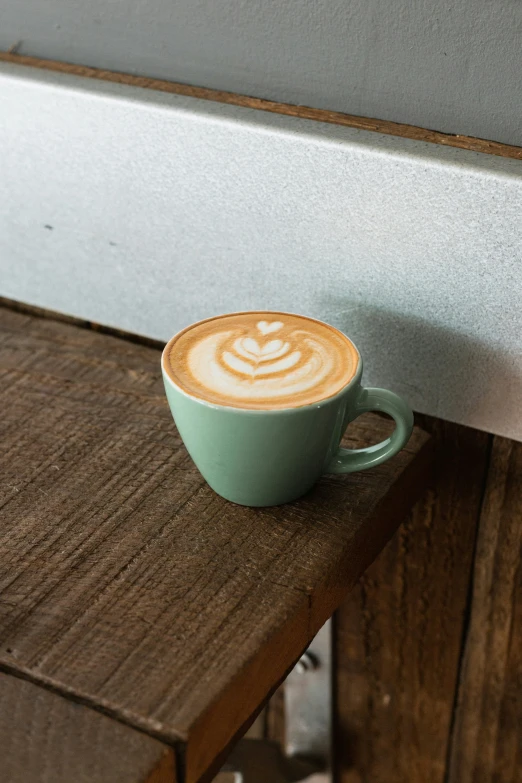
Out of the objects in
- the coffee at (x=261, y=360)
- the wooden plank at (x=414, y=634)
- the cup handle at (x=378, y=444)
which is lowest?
the wooden plank at (x=414, y=634)

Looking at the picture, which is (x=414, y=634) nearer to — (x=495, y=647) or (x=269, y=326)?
(x=495, y=647)

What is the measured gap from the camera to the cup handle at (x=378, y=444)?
573 millimetres

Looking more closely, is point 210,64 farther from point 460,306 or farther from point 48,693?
point 48,693

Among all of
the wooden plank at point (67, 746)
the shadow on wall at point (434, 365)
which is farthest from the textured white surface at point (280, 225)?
the wooden plank at point (67, 746)

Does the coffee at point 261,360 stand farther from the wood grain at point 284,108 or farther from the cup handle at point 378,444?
the wood grain at point 284,108

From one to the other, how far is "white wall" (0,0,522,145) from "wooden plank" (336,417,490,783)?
10.3 inches

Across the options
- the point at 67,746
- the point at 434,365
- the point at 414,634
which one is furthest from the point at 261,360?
the point at 414,634

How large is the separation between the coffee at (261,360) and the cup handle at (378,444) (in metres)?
0.03

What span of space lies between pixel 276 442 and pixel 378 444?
0.10m

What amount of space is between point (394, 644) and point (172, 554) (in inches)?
16.0

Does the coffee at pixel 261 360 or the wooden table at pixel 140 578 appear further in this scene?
the coffee at pixel 261 360

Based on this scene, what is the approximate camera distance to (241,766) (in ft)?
2.99

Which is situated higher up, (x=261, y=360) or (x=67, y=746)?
(x=261, y=360)

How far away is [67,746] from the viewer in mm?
435
